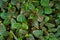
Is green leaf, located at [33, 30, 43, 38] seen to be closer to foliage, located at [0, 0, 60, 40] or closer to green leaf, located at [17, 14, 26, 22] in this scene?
foliage, located at [0, 0, 60, 40]

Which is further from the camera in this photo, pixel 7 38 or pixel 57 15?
pixel 57 15

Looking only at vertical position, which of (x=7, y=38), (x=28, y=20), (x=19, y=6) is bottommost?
(x=7, y=38)

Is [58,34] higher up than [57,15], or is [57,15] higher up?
[57,15]

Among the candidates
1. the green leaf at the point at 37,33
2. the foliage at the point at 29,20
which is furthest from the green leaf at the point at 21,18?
the green leaf at the point at 37,33

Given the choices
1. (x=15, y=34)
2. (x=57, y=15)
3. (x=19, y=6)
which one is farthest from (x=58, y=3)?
(x=15, y=34)

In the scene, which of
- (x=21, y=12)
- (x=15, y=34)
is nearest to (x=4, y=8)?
(x=21, y=12)

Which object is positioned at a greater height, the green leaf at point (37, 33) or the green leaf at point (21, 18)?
the green leaf at point (21, 18)

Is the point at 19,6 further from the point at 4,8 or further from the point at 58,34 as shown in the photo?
the point at 58,34

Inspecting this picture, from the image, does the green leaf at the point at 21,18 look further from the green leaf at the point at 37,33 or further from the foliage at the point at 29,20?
the green leaf at the point at 37,33

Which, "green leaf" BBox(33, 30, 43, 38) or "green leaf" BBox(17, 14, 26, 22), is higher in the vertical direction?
"green leaf" BBox(17, 14, 26, 22)

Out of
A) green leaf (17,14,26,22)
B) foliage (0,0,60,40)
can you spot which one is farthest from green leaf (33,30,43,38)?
green leaf (17,14,26,22)
